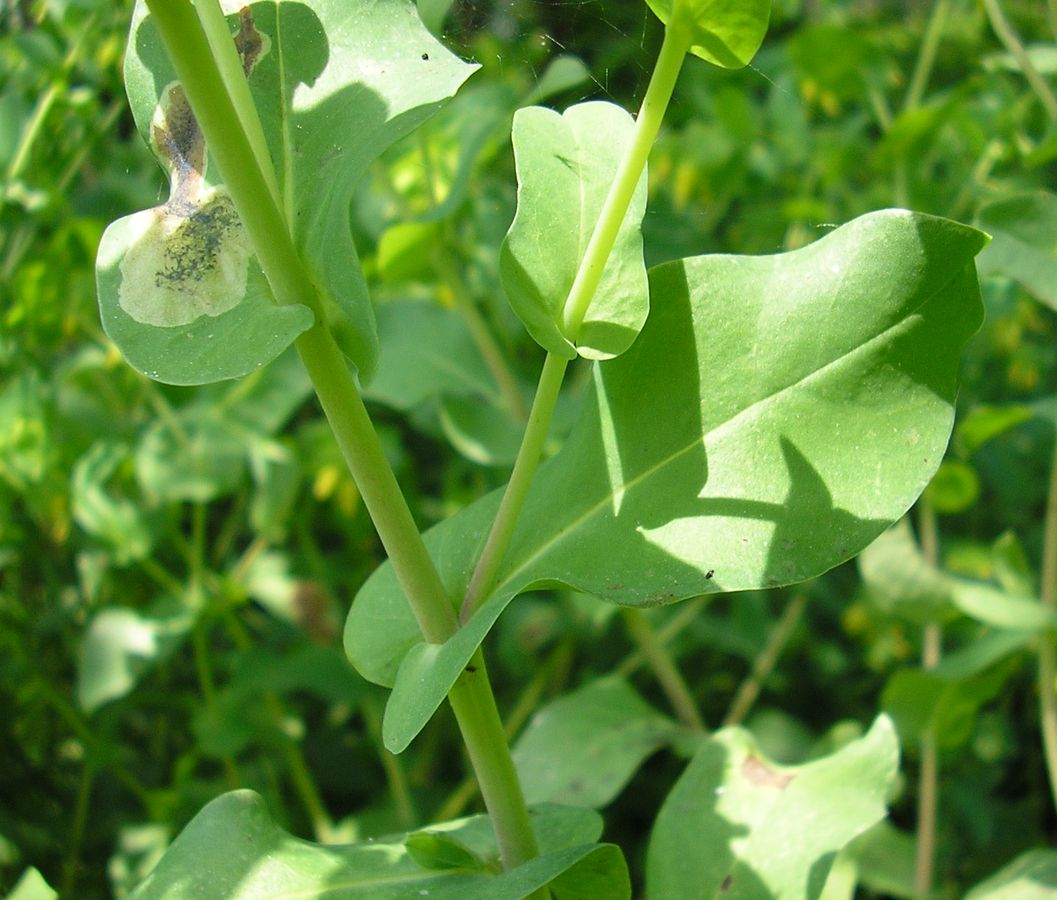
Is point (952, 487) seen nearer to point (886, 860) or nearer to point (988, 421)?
point (988, 421)

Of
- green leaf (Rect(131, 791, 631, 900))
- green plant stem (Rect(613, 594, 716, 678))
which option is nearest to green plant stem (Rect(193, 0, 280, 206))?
green leaf (Rect(131, 791, 631, 900))

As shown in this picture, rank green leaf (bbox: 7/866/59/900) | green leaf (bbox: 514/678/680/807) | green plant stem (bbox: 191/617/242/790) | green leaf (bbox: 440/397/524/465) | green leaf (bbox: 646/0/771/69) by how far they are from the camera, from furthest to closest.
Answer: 1. green plant stem (bbox: 191/617/242/790)
2. green leaf (bbox: 440/397/524/465)
3. green leaf (bbox: 514/678/680/807)
4. green leaf (bbox: 7/866/59/900)
5. green leaf (bbox: 646/0/771/69)

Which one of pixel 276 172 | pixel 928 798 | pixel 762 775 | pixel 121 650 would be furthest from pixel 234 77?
pixel 928 798

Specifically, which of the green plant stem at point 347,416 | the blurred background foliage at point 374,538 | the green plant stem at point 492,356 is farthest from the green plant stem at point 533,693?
the green plant stem at point 347,416

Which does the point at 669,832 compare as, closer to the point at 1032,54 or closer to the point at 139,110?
the point at 139,110

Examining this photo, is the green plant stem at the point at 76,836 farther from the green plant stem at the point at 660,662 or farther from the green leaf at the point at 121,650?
the green plant stem at the point at 660,662

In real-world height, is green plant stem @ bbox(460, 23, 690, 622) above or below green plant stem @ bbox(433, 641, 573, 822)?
above

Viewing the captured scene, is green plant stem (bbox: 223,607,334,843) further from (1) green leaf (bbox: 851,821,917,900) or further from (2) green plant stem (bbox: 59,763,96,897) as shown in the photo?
(1) green leaf (bbox: 851,821,917,900)
